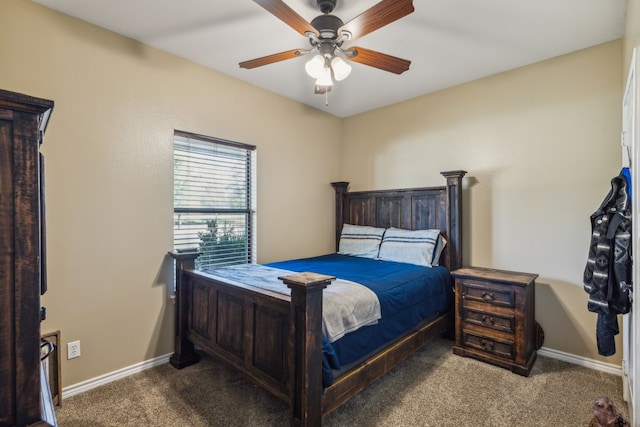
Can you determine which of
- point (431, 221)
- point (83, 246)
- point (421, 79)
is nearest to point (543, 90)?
point (421, 79)

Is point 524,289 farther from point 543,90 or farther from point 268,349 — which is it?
point 268,349

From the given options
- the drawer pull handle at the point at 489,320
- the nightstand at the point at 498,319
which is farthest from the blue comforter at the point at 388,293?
the drawer pull handle at the point at 489,320

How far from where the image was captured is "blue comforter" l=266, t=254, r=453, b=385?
1939 millimetres

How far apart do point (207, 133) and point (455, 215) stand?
2574 mm

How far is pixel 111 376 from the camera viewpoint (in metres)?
2.35

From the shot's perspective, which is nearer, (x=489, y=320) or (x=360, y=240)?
(x=489, y=320)

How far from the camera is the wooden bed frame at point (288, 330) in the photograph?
5.33ft

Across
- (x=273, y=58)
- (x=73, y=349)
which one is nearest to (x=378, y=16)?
(x=273, y=58)

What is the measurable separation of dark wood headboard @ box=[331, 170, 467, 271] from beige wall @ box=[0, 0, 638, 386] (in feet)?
0.64

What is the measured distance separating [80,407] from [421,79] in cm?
389

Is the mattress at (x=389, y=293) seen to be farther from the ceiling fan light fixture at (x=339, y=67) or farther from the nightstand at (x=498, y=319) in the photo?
the ceiling fan light fixture at (x=339, y=67)

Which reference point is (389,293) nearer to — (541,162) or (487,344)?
(487,344)

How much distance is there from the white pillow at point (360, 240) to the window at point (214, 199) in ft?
3.86

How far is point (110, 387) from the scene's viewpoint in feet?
7.45
